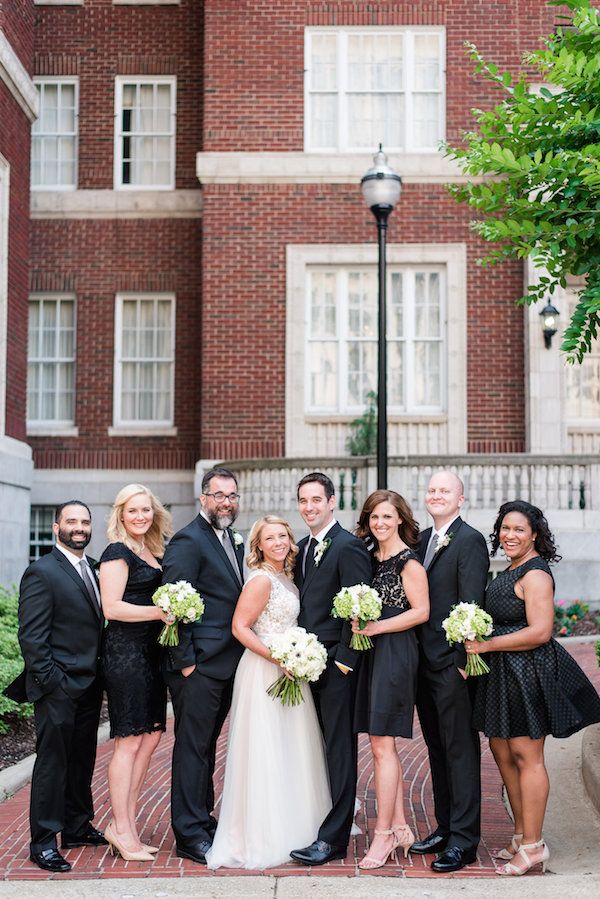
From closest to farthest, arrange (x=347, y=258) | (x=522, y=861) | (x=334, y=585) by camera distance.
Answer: (x=522, y=861) → (x=334, y=585) → (x=347, y=258)

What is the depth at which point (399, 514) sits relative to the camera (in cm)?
629

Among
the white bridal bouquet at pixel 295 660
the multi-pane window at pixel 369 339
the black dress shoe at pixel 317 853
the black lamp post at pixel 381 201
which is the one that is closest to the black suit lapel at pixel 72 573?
the white bridal bouquet at pixel 295 660

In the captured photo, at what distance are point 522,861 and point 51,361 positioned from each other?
14.7 m

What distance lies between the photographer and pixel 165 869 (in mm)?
5992

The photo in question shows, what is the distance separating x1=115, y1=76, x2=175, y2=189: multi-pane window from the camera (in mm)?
19000

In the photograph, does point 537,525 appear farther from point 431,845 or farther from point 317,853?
point 317,853

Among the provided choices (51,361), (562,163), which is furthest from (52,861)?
(51,361)

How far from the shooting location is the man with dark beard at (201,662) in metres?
6.23

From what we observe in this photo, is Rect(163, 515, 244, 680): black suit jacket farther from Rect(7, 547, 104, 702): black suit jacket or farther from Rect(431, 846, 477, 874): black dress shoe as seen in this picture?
Rect(431, 846, 477, 874): black dress shoe

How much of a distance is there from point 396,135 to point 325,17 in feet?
7.14

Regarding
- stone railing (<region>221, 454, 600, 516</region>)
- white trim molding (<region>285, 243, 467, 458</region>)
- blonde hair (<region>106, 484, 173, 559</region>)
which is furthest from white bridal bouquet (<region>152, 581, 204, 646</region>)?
white trim molding (<region>285, 243, 467, 458</region>)

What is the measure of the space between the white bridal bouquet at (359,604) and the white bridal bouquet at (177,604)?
77cm
